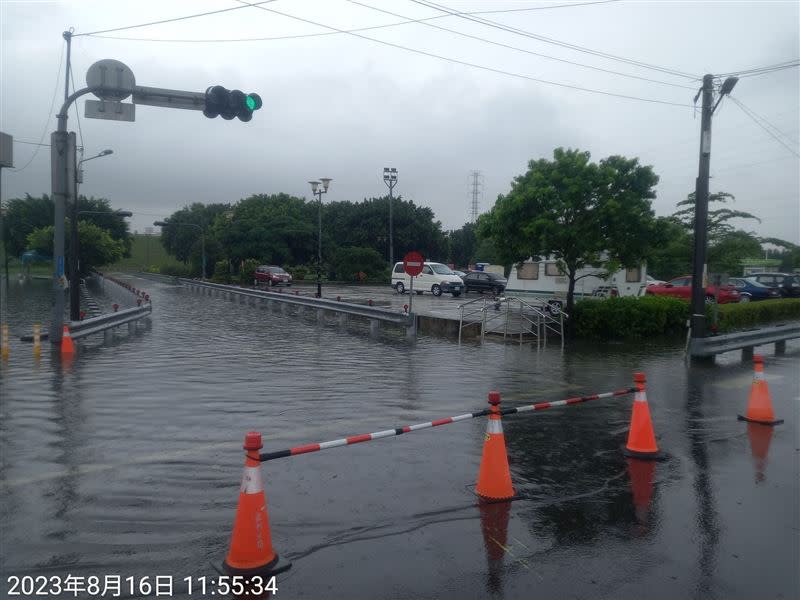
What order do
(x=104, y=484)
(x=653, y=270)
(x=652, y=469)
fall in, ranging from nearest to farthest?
(x=104, y=484), (x=652, y=469), (x=653, y=270)

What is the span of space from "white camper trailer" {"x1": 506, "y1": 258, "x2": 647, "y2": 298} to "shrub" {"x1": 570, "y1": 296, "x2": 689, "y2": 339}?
6356mm

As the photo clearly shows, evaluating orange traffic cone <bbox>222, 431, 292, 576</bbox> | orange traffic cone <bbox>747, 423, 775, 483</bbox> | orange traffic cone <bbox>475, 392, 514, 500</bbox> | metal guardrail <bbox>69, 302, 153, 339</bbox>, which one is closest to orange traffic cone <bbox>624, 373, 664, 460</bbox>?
orange traffic cone <bbox>747, 423, 775, 483</bbox>

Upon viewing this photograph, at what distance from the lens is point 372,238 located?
7156 centimetres

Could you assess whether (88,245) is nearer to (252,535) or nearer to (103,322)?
(103,322)

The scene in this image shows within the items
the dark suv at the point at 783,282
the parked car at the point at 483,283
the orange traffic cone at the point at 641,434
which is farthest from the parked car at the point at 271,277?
the orange traffic cone at the point at 641,434

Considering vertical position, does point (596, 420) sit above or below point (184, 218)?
below

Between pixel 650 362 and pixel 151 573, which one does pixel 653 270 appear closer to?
pixel 650 362

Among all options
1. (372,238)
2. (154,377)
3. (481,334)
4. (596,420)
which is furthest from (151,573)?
(372,238)

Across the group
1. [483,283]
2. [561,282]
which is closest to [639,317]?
[561,282]

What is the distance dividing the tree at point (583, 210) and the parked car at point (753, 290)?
18897mm

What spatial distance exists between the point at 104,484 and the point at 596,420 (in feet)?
19.9

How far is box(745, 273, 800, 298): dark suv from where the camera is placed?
3747cm

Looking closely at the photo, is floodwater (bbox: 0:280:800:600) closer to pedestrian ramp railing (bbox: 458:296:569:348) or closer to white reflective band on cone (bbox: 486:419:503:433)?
white reflective band on cone (bbox: 486:419:503:433)

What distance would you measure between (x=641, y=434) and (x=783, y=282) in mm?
35157
